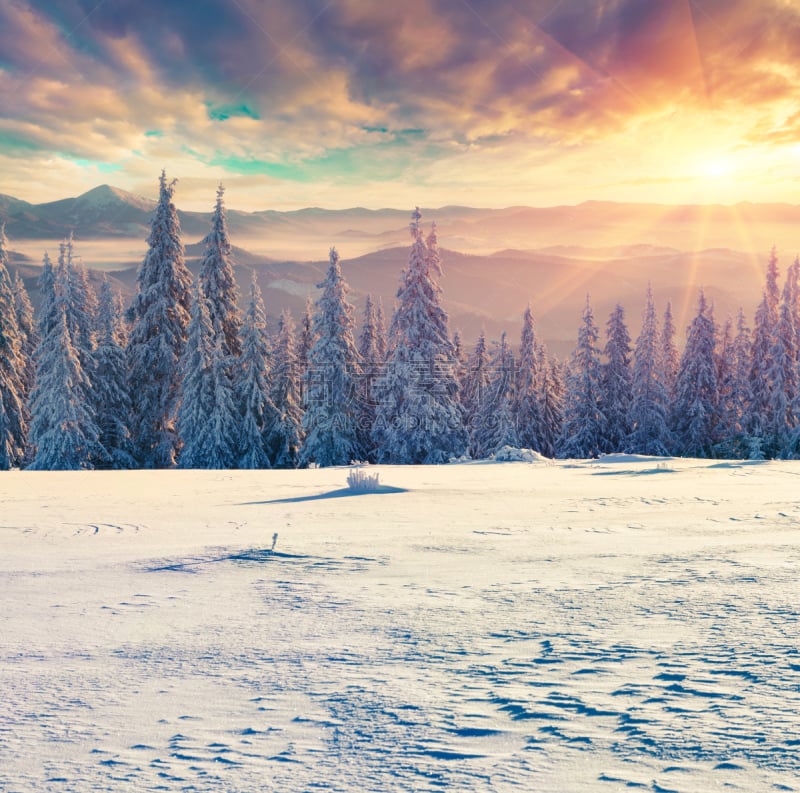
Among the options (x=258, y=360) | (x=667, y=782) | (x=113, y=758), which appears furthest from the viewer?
(x=258, y=360)

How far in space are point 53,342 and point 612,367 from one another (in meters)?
36.1

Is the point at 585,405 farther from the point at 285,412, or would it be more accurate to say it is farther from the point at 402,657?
the point at 402,657

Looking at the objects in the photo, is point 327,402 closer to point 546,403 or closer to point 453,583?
point 546,403

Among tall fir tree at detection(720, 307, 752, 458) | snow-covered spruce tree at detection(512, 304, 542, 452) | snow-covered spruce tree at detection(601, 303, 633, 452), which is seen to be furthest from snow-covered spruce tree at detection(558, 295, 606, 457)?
tall fir tree at detection(720, 307, 752, 458)

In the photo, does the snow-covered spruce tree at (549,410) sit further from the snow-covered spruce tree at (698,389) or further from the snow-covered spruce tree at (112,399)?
the snow-covered spruce tree at (112,399)

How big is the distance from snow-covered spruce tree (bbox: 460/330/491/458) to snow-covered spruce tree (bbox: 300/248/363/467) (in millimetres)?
18726

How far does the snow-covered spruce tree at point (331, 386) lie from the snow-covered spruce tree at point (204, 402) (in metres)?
4.57

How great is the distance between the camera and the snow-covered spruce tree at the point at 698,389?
151 feet

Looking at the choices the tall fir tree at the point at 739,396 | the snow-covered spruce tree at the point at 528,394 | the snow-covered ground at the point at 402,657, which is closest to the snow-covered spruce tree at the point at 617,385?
the snow-covered spruce tree at the point at 528,394

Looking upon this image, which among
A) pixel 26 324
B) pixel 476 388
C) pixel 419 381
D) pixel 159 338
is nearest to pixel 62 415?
pixel 159 338

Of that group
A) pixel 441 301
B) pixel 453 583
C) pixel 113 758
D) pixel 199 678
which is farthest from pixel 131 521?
pixel 441 301

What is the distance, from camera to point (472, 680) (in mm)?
2705

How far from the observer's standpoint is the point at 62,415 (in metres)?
29.9

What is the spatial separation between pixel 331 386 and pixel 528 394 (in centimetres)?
1808
